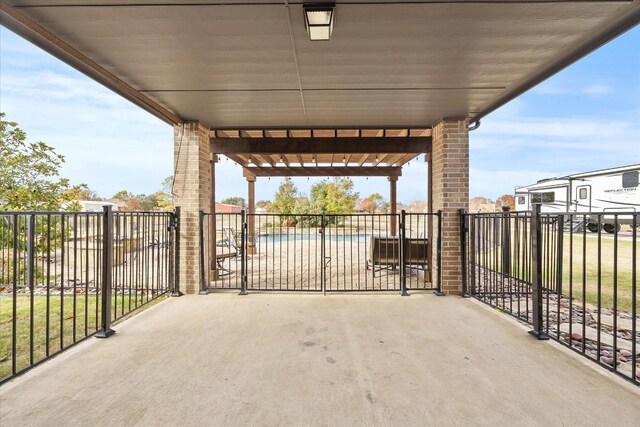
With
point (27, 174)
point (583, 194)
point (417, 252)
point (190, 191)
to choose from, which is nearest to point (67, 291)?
point (27, 174)

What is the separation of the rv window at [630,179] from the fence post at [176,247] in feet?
58.3

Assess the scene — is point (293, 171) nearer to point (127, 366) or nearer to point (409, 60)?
point (409, 60)

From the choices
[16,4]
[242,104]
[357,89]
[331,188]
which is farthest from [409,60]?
[331,188]

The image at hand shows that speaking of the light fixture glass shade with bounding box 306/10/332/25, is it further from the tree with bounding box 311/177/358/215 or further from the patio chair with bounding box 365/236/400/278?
the tree with bounding box 311/177/358/215

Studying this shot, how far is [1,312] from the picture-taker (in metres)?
3.99

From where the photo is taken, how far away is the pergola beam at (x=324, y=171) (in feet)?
28.2

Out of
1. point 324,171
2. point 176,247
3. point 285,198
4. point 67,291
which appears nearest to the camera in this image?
point 176,247

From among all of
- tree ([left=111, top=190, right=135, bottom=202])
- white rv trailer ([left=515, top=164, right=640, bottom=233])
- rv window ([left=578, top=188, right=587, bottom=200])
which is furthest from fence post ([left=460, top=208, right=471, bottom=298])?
tree ([left=111, top=190, right=135, bottom=202])

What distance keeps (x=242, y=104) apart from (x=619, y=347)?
4698 mm

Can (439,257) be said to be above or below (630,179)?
below

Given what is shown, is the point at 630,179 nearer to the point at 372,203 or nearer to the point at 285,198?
the point at 372,203

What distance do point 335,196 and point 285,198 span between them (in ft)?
12.5

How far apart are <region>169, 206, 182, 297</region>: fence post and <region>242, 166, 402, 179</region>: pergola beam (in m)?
4.53

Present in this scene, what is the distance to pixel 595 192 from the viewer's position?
14.4m
